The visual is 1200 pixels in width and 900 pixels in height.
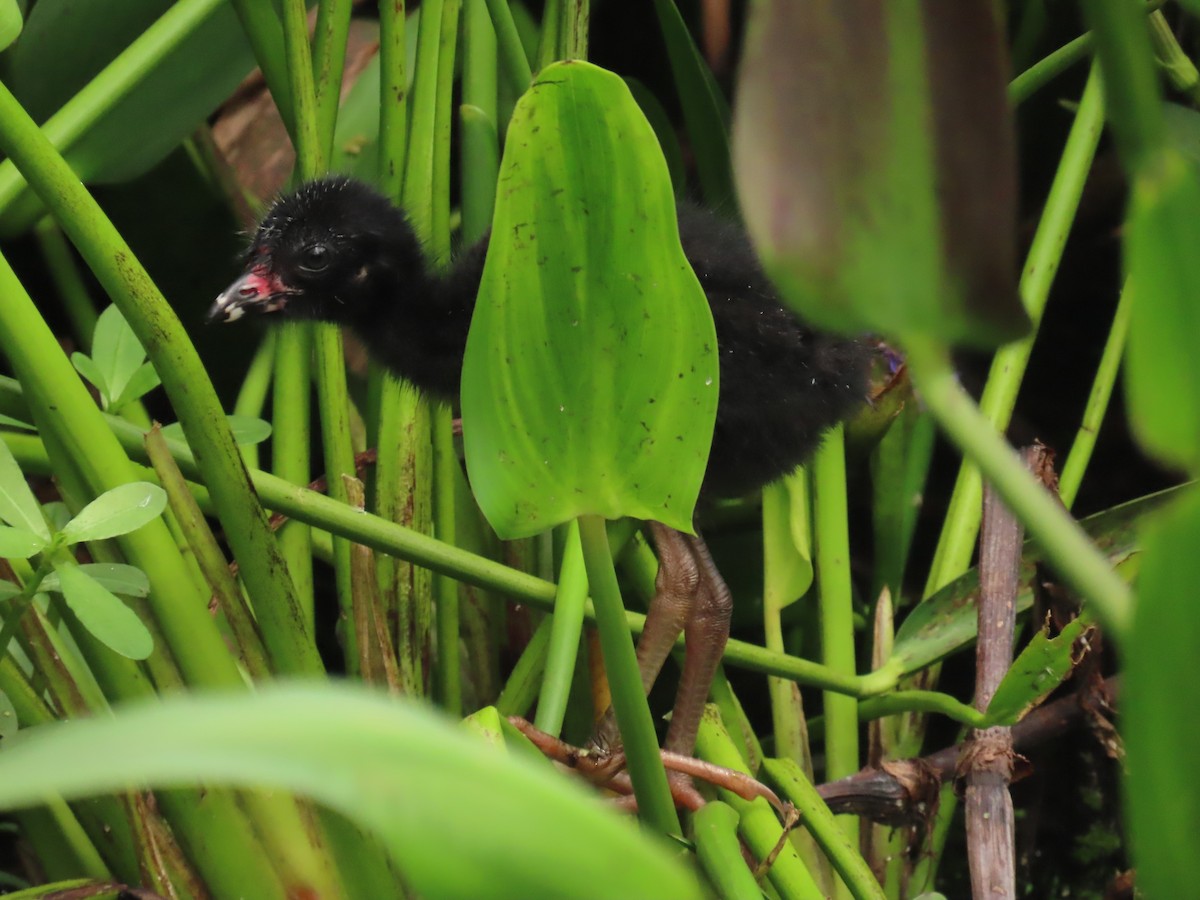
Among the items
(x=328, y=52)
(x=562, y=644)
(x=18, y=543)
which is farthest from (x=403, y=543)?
(x=328, y=52)

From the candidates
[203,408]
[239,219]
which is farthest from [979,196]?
[239,219]

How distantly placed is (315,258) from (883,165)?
3.37ft

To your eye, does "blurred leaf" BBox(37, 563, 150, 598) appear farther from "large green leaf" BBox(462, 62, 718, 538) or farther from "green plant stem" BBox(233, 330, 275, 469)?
"green plant stem" BBox(233, 330, 275, 469)

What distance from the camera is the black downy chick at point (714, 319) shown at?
1.11 meters

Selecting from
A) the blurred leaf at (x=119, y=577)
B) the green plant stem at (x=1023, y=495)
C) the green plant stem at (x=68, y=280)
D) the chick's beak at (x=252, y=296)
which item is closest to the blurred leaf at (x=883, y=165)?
the green plant stem at (x=1023, y=495)

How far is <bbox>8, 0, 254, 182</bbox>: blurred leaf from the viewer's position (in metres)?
1.24

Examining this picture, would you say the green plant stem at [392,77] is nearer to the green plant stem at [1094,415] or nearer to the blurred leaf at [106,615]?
the blurred leaf at [106,615]

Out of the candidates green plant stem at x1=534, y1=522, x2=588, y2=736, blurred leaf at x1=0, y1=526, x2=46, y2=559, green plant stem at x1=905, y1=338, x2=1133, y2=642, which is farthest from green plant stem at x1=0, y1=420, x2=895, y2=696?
green plant stem at x1=905, y1=338, x2=1133, y2=642

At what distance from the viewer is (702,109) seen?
1.39 m

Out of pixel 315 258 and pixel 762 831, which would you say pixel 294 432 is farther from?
pixel 762 831

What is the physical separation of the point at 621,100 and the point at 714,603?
74 cm

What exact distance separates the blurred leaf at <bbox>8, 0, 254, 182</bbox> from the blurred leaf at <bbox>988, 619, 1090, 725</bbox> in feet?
3.15

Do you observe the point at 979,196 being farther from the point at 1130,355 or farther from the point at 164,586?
the point at 164,586

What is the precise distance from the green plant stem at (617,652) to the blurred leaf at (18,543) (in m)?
0.35
